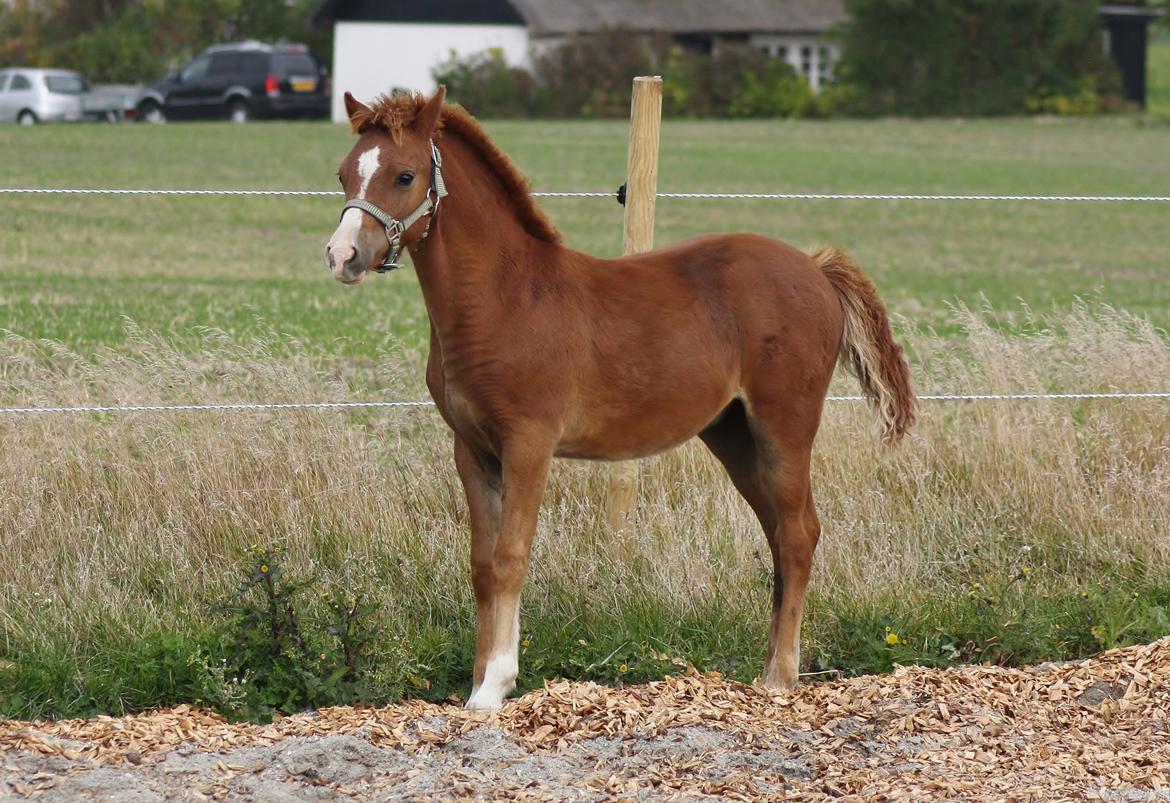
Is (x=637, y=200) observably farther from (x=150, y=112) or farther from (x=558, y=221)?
(x=150, y=112)

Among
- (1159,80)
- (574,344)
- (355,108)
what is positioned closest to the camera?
(355,108)

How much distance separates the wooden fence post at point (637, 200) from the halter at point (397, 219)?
1.51m

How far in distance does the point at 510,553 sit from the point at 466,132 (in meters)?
1.34

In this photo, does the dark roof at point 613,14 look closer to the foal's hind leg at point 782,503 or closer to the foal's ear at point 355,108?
the foal's hind leg at point 782,503

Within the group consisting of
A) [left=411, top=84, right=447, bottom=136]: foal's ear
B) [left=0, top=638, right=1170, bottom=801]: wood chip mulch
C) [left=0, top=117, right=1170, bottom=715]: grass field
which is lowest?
[left=0, top=638, right=1170, bottom=801]: wood chip mulch

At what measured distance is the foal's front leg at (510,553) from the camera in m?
4.72

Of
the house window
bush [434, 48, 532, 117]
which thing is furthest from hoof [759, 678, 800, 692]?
the house window

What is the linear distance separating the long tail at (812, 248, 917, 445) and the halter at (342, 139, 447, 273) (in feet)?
5.03

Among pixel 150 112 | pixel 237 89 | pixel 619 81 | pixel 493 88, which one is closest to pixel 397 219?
pixel 237 89

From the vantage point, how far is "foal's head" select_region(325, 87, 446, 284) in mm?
4344

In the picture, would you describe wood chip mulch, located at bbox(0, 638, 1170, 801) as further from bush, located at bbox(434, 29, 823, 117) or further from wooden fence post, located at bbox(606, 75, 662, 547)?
bush, located at bbox(434, 29, 823, 117)

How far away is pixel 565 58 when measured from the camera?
164ft

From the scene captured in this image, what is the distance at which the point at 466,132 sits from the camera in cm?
483

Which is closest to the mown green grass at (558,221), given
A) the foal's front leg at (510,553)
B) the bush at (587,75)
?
the foal's front leg at (510,553)
